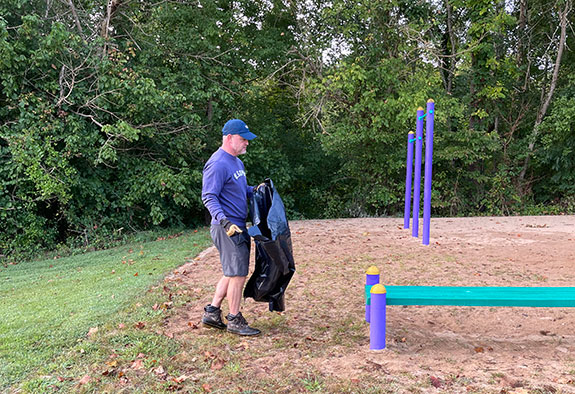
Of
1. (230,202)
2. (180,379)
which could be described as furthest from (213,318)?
(230,202)

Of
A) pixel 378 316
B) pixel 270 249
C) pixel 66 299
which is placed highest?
pixel 270 249

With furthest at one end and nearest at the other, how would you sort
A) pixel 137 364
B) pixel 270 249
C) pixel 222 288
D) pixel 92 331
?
pixel 92 331, pixel 222 288, pixel 270 249, pixel 137 364

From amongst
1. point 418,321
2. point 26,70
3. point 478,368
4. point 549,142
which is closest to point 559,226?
point 549,142

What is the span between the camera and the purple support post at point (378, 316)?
3742 mm

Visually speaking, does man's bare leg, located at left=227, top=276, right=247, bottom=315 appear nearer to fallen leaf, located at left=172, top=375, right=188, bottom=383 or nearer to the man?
the man

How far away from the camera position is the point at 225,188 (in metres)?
3.96

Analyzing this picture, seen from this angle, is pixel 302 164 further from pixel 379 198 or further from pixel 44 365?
pixel 44 365

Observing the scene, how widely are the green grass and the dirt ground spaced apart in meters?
0.66

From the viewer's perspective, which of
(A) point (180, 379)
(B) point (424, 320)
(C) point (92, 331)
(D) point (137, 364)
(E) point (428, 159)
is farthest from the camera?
(E) point (428, 159)

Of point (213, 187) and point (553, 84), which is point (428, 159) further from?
point (553, 84)

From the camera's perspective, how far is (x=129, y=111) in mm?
10852

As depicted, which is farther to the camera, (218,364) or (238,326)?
(238,326)

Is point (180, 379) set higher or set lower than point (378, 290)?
lower

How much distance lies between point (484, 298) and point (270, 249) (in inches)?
70.4
